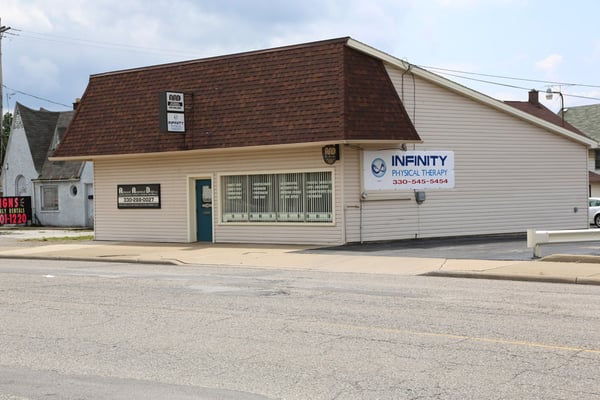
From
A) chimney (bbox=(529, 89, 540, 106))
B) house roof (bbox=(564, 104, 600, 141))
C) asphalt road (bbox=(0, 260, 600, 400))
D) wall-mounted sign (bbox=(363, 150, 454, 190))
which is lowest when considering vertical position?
asphalt road (bbox=(0, 260, 600, 400))

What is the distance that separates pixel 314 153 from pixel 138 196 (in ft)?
23.7

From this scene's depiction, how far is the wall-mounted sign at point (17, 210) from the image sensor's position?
3834 centimetres

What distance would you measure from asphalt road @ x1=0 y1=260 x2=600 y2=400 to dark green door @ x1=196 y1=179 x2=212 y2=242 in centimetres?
1047

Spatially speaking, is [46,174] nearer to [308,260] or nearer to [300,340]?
[308,260]

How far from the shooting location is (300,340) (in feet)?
26.8

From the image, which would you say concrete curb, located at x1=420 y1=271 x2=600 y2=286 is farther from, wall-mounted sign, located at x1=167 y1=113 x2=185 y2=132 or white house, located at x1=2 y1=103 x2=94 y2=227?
white house, located at x1=2 y1=103 x2=94 y2=227

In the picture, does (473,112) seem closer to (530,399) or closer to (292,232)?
(292,232)

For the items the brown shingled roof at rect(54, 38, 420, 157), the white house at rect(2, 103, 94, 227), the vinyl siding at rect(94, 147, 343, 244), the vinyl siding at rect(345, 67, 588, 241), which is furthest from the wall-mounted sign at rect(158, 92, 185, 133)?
the white house at rect(2, 103, 94, 227)

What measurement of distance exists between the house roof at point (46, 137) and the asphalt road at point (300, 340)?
25256 mm

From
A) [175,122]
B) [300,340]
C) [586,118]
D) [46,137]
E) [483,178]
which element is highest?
[586,118]

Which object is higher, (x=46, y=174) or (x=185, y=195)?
(x=46, y=174)

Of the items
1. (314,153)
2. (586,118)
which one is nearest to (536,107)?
(586,118)

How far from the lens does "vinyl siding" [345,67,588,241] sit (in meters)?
22.2

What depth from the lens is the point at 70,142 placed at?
25.5 m
